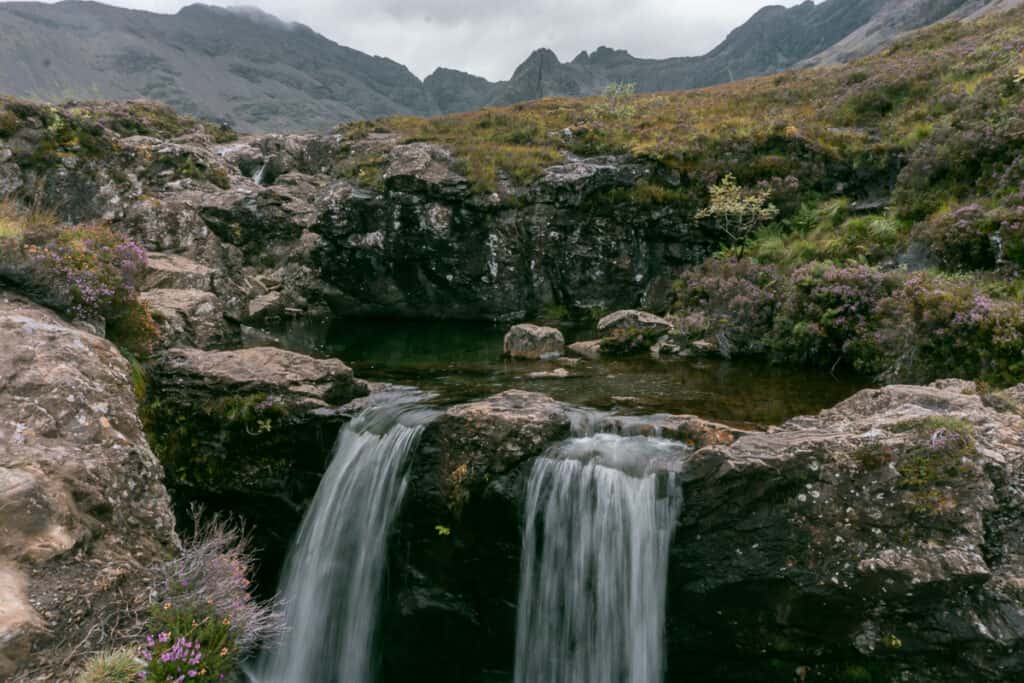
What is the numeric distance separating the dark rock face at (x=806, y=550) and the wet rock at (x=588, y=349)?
8421mm

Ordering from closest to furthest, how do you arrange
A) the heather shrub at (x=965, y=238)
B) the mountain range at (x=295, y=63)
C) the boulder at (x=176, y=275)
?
the heather shrub at (x=965, y=238), the boulder at (x=176, y=275), the mountain range at (x=295, y=63)

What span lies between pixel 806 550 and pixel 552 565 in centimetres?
297

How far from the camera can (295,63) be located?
519 ft

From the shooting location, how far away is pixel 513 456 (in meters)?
7.36

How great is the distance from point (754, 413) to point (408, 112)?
159157 millimetres

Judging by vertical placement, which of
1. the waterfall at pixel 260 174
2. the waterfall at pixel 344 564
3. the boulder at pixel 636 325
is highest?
the waterfall at pixel 260 174

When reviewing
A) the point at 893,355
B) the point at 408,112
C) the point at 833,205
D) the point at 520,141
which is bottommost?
the point at 893,355

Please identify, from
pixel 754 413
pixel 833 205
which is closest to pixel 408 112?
pixel 833 205

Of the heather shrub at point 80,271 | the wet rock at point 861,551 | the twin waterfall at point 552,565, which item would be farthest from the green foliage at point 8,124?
the wet rock at point 861,551

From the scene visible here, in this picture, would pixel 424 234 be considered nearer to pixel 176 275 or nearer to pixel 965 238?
pixel 176 275

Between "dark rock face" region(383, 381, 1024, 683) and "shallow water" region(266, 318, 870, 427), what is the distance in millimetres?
2114

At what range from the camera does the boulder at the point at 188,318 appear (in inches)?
438

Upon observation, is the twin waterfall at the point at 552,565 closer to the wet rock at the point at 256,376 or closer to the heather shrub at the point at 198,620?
the wet rock at the point at 256,376

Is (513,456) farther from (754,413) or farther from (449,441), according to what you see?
(754,413)
